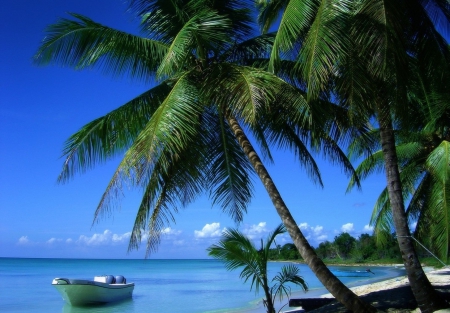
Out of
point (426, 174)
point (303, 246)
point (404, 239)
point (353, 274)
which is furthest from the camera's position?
point (353, 274)

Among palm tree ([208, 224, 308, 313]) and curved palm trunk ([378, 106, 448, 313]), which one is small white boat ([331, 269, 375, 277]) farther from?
curved palm trunk ([378, 106, 448, 313])

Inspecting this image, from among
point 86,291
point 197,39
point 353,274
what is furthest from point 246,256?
point 353,274

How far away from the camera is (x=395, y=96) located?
6.95 meters

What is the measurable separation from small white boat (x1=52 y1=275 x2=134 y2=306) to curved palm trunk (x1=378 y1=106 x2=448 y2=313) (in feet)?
48.2

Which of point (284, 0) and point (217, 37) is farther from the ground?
point (284, 0)

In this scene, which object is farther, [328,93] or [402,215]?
[328,93]

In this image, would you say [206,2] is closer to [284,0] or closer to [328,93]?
[284,0]

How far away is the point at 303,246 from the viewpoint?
25.4 ft

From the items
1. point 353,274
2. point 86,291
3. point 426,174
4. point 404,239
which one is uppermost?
point 426,174

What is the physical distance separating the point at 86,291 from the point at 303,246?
13890mm

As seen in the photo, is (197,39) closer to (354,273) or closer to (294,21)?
(294,21)

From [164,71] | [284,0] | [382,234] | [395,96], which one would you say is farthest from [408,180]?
[164,71]

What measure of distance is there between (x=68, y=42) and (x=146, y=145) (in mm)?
2865

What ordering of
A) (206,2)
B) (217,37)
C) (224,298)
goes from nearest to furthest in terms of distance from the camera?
(217,37), (206,2), (224,298)
